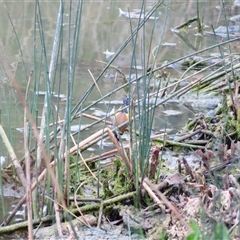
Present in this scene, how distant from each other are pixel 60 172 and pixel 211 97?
1.73 m

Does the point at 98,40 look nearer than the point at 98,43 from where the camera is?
No

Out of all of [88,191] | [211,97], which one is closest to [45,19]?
[211,97]

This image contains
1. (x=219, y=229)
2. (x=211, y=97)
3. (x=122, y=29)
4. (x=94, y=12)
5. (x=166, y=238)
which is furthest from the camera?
(x=94, y=12)

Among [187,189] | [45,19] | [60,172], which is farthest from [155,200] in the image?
[45,19]

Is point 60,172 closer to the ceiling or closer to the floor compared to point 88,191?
closer to the ceiling

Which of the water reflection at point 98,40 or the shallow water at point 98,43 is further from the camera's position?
the water reflection at point 98,40

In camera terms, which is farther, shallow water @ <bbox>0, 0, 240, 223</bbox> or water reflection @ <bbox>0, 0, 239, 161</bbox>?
water reflection @ <bbox>0, 0, 239, 161</bbox>

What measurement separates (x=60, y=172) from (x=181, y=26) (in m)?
3.95

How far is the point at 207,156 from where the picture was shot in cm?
185

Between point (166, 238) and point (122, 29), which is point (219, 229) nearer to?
point (166, 238)

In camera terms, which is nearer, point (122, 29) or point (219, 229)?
point (219, 229)

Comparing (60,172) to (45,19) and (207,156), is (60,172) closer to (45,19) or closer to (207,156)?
(207,156)

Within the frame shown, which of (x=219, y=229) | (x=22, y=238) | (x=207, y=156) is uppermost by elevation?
(x=219, y=229)

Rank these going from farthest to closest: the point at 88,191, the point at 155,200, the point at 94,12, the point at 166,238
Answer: the point at 94,12 → the point at 88,191 → the point at 155,200 → the point at 166,238
